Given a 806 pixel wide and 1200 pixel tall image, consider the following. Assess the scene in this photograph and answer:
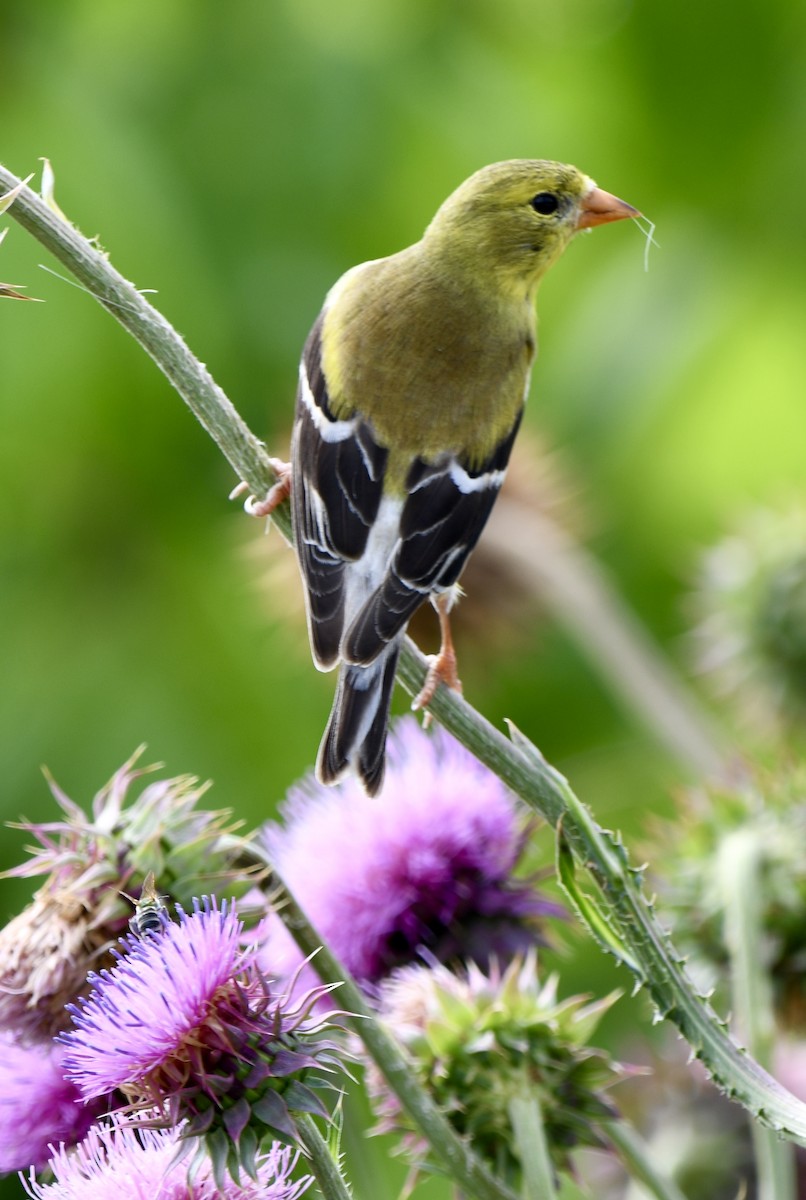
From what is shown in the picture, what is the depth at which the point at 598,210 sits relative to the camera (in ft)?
5.82

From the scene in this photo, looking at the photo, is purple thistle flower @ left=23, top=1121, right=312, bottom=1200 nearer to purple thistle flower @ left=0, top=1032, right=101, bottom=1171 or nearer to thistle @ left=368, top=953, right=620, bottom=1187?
purple thistle flower @ left=0, top=1032, right=101, bottom=1171

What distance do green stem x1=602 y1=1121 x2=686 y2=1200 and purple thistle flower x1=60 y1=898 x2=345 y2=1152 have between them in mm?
311

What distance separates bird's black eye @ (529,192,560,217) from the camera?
70.8 inches

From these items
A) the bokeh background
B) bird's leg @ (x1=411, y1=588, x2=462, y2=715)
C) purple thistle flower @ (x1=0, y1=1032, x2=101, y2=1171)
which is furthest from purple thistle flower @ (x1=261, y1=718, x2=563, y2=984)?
the bokeh background

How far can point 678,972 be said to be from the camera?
3.25ft

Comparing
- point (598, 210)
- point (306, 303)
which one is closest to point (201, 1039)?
point (598, 210)

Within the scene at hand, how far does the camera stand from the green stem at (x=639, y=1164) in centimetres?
118

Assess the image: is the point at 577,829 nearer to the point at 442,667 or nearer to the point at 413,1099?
the point at 413,1099

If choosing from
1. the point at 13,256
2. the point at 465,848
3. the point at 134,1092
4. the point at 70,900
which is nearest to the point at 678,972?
the point at 134,1092

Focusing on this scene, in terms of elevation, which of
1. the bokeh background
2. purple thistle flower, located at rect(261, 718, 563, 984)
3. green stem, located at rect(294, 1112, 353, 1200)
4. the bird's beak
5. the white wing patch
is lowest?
green stem, located at rect(294, 1112, 353, 1200)

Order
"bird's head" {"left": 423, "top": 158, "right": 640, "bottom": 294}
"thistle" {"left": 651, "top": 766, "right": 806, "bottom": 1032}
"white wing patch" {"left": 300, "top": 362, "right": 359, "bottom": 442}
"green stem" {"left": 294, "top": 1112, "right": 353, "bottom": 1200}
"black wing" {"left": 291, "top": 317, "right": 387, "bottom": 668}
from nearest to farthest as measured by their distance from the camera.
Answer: "green stem" {"left": 294, "top": 1112, "right": 353, "bottom": 1200} → "black wing" {"left": 291, "top": 317, "right": 387, "bottom": 668} → "white wing patch" {"left": 300, "top": 362, "right": 359, "bottom": 442} → "thistle" {"left": 651, "top": 766, "right": 806, "bottom": 1032} → "bird's head" {"left": 423, "top": 158, "right": 640, "bottom": 294}

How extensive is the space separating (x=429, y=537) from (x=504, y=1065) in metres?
0.48

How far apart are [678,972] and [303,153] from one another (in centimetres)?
298

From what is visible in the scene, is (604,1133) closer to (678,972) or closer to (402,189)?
(678,972)
